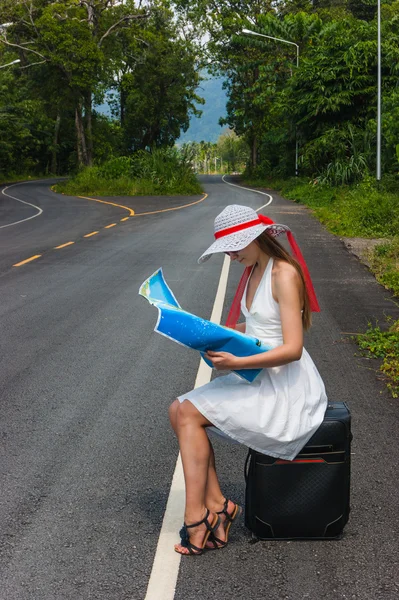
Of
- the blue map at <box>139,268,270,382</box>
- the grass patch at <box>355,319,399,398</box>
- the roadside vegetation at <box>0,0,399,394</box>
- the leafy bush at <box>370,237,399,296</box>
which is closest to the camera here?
the blue map at <box>139,268,270,382</box>

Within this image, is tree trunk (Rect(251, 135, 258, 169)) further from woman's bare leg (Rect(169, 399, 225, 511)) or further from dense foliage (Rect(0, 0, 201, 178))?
Result: woman's bare leg (Rect(169, 399, 225, 511))

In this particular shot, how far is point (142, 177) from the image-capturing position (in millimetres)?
44688

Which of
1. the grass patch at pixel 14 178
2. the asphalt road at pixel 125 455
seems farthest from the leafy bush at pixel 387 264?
the grass patch at pixel 14 178

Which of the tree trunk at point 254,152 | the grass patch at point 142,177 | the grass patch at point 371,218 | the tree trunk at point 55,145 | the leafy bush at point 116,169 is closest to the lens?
the grass patch at point 371,218

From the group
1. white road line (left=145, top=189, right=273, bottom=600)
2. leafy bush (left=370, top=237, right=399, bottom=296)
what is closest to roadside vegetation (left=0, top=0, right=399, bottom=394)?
leafy bush (left=370, top=237, right=399, bottom=296)

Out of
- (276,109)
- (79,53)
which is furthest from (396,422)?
(79,53)

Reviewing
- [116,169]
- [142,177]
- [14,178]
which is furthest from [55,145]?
[142,177]

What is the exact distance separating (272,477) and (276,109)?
130 feet

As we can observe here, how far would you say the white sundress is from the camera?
346 cm

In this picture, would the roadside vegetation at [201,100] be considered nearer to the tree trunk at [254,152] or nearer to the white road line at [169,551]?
the tree trunk at [254,152]

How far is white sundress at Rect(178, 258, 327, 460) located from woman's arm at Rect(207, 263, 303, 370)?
0.10 meters

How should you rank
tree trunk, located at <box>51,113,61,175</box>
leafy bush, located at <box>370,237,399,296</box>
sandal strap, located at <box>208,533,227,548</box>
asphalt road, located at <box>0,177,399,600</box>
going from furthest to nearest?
tree trunk, located at <box>51,113,61,175</box>, leafy bush, located at <box>370,237,399,296</box>, sandal strap, located at <box>208,533,227,548</box>, asphalt road, located at <box>0,177,399,600</box>

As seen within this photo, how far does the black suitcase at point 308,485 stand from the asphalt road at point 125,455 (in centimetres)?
13

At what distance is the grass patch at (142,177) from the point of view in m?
43.0
